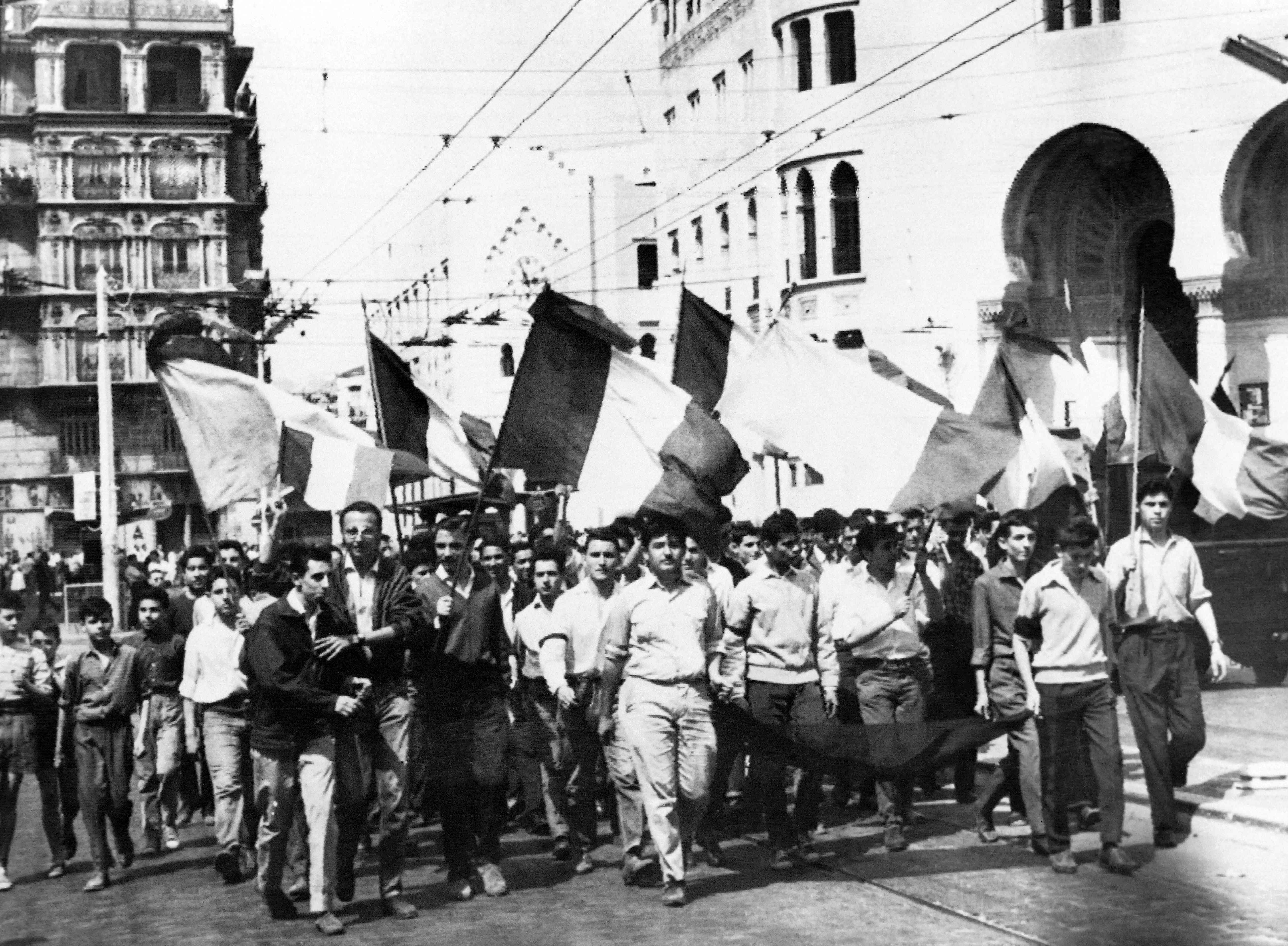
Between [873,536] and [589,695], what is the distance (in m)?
1.91

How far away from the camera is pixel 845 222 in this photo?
4138cm

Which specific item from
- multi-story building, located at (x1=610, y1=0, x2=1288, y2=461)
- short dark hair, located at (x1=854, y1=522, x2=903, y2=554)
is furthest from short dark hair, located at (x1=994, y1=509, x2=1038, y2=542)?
multi-story building, located at (x1=610, y1=0, x2=1288, y2=461)

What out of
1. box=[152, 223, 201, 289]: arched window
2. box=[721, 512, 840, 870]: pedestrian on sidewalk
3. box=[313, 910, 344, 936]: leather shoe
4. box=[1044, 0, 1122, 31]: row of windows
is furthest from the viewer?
box=[152, 223, 201, 289]: arched window

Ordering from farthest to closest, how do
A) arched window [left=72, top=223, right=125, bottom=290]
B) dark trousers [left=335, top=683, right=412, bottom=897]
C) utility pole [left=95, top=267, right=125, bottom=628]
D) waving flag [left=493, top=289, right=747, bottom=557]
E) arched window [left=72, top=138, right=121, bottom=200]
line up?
arched window [left=72, top=223, right=125, bottom=290] < arched window [left=72, top=138, right=121, bottom=200] < utility pole [left=95, top=267, right=125, bottom=628] < waving flag [left=493, top=289, right=747, bottom=557] < dark trousers [left=335, top=683, right=412, bottom=897]

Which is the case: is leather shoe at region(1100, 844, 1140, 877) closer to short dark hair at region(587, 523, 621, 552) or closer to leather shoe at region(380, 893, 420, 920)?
short dark hair at region(587, 523, 621, 552)

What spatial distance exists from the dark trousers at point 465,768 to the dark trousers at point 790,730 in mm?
1412

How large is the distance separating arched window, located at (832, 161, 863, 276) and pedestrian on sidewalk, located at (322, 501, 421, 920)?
31871 mm

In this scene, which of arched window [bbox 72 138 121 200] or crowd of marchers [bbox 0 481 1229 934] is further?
→ arched window [bbox 72 138 121 200]

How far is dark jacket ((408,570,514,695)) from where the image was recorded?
10391 millimetres

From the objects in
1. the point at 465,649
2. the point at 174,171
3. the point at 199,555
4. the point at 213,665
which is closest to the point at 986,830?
the point at 465,649

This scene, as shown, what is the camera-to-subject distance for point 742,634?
36.3ft

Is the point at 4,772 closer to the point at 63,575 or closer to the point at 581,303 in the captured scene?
the point at 581,303

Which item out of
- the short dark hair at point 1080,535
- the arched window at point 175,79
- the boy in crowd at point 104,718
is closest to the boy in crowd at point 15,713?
the boy in crowd at point 104,718

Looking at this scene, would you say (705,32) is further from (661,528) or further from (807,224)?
(661,528)
